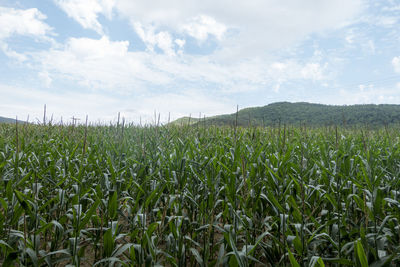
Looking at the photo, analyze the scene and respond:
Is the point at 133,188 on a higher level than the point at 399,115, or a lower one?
lower

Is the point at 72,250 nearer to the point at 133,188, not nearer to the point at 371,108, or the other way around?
the point at 133,188

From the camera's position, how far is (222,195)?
10.2ft

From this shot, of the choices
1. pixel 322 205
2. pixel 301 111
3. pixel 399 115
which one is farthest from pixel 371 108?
pixel 322 205

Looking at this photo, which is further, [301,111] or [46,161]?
[301,111]

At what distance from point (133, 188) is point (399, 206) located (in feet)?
9.82

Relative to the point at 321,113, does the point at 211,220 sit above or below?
below

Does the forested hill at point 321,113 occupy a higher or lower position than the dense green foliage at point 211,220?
higher

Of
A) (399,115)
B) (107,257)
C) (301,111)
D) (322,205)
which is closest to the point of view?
(107,257)

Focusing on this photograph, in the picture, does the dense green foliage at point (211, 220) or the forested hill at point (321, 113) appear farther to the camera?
the forested hill at point (321, 113)

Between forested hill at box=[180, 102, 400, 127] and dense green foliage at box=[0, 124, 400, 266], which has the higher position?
forested hill at box=[180, 102, 400, 127]

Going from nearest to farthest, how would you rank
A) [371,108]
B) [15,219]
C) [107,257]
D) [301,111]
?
[107,257], [15,219], [371,108], [301,111]

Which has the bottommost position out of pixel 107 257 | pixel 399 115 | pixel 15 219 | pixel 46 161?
pixel 107 257

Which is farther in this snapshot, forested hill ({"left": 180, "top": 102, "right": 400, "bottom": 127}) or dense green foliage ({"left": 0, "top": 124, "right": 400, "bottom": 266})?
forested hill ({"left": 180, "top": 102, "right": 400, "bottom": 127})

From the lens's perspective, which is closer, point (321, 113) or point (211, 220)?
point (211, 220)
